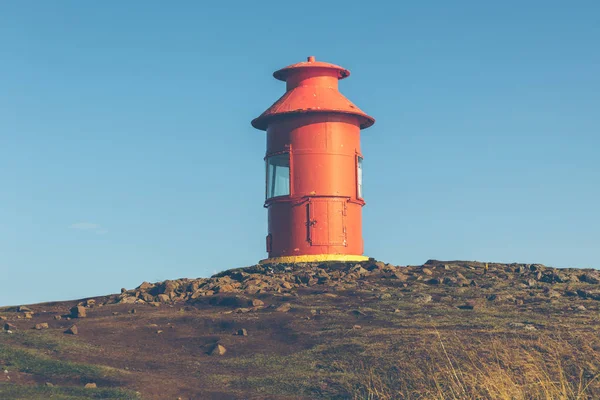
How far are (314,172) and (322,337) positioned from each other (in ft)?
28.2

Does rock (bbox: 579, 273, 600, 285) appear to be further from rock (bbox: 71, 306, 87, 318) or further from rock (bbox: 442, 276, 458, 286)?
rock (bbox: 71, 306, 87, 318)

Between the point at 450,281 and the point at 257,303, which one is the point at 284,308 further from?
the point at 450,281


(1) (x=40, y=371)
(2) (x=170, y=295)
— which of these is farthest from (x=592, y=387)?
(2) (x=170, y=295)

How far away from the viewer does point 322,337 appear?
15.7 m

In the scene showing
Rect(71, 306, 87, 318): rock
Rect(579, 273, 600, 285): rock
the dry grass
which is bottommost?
the dry grass

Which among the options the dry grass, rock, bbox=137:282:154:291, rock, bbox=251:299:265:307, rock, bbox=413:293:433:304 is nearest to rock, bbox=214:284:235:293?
rock, bbox=251:299:265:307

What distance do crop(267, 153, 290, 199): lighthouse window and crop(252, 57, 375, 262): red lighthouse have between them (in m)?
0.03

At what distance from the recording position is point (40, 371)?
45.3ft

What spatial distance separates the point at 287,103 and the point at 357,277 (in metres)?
6.01

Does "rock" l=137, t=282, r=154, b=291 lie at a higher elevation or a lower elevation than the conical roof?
lower

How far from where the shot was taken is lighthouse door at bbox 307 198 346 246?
921 inches

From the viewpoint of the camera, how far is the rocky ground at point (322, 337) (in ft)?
42.1

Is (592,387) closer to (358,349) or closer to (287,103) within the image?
(358,349)

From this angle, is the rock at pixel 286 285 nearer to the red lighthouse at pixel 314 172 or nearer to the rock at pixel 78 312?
the red lighthouse at pixel 314 172
